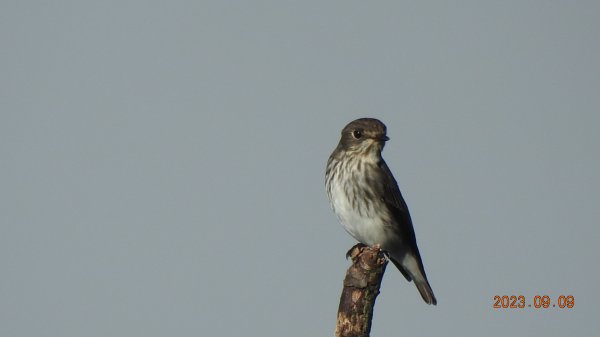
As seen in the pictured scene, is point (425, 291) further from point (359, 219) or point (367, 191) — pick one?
point (367, 191)

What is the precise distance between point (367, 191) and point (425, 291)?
7.58 feet

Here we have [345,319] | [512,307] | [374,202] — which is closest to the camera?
[345,319]

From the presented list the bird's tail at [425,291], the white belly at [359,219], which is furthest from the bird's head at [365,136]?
the bird's tail at [425,291]

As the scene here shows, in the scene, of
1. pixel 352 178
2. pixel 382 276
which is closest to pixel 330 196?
pixel 352 178

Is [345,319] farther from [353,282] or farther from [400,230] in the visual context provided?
[400,230]

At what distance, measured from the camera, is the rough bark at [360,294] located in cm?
857

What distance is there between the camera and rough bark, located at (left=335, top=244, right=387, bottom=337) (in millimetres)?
8570

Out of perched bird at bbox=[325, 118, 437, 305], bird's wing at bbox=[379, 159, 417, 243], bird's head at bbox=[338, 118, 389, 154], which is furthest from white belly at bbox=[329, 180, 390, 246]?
bird's head at bbox=[338, 118, 389, 154]

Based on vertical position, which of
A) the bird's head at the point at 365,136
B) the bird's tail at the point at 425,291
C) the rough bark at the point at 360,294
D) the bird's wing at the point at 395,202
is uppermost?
the bird's head at the point at 365,136

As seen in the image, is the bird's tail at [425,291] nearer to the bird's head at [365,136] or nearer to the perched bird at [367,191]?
the perched bird at [367,191]

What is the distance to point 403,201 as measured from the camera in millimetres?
12109

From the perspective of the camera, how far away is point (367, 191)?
37.8ft

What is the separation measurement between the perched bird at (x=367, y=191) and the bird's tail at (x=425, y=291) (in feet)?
2.89

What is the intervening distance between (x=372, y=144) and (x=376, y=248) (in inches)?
114
